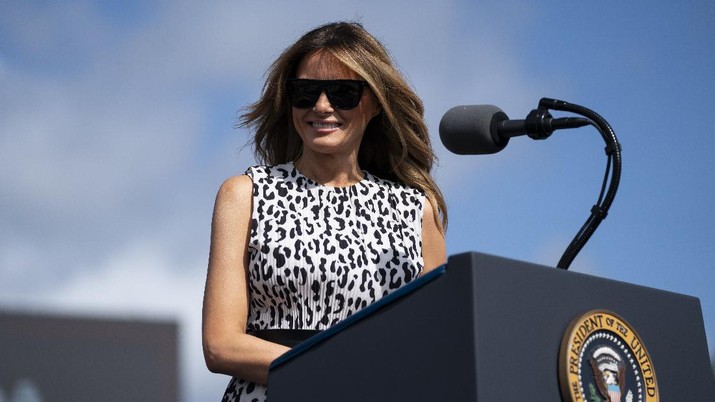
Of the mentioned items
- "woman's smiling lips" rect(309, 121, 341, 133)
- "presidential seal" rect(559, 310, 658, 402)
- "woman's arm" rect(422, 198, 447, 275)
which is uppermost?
"woman's smiling lips" rect(309, 121, 341, 133)

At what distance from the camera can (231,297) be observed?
2.37 meters

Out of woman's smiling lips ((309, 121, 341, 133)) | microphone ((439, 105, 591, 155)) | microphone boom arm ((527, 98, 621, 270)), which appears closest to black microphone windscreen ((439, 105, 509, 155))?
microphone ((439, 105, 591, 155))

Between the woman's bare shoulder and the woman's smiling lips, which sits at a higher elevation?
the woman's smiling lips

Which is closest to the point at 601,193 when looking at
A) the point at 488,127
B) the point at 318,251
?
the point at 488,127

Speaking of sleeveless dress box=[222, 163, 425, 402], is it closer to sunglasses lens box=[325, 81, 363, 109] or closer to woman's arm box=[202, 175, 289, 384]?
woman's arm box=[202, 175, 289, 384]

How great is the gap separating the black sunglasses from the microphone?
702 mm

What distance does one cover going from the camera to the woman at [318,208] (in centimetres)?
241

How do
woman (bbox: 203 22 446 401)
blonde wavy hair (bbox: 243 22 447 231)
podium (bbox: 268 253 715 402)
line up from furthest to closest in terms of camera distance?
blonde wavy hair (bbox: 243 22 447 231) < woman (bbox: 203 22 446 401) < podium (bbox: 268 253 715 402)

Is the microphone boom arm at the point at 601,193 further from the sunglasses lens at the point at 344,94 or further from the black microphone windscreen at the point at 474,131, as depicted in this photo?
the sunglasses lens at the point at 344,94

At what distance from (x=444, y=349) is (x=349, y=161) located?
1.48 metres

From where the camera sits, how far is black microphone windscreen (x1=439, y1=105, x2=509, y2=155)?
6.17 feet

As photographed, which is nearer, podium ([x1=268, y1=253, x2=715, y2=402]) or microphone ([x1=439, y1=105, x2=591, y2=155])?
podium ([x1=268, y1=253, x2=715, y2=402])

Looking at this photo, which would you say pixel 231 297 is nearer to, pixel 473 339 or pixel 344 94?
pixel 344 94

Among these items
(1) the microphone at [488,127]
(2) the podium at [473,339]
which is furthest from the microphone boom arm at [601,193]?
(2) the podium at [473,339]
